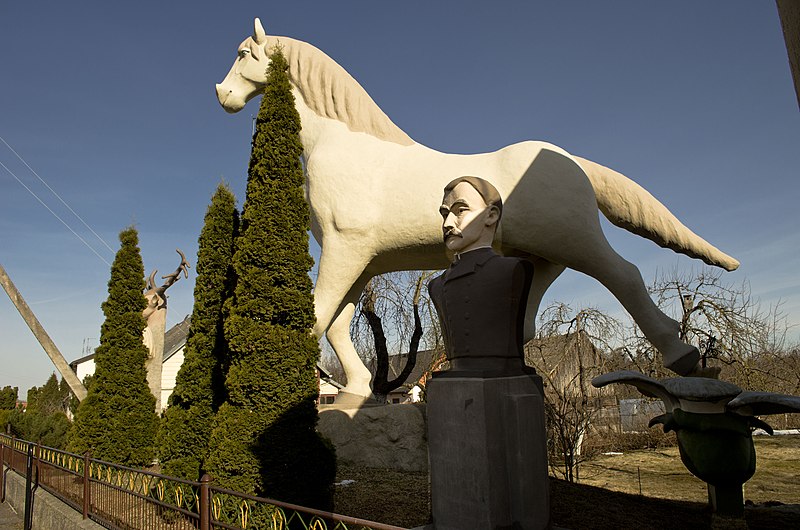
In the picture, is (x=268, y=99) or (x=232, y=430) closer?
(x=232, y=430)

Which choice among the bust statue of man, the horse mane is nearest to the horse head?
the horse mane

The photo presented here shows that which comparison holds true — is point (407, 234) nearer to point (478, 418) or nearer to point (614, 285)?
point (614, 285)

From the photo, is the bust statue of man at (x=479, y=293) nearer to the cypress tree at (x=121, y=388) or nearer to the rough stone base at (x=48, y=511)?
the rough stone base at (x=48, y=511)

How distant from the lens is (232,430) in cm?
437

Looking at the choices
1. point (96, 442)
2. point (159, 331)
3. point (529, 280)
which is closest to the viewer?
point (529, 280)

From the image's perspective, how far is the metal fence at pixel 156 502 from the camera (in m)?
3.45

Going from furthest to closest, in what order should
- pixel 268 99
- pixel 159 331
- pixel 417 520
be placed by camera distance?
1. pixel 159 331
2. pixel 268 99
3. pixel 417 520

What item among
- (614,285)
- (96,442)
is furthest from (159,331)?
(614,285)

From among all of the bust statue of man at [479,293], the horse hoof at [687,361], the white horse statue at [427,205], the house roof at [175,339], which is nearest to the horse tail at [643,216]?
the white horse statue at [427,205]

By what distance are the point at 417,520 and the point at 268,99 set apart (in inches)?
178

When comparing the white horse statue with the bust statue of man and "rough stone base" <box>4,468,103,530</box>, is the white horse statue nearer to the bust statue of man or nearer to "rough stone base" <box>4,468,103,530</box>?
the bust statue of man

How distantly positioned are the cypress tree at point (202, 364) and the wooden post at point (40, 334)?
492 cm

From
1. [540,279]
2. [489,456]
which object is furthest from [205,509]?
[540,279]

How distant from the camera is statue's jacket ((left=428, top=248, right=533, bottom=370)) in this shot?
2441mm
